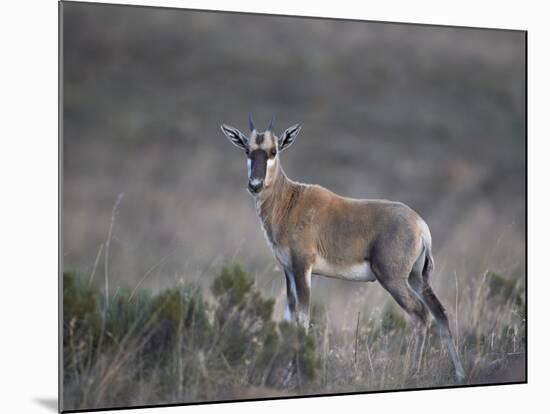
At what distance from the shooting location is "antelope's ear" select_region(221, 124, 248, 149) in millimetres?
10047

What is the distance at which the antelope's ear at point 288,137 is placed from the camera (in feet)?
33.5

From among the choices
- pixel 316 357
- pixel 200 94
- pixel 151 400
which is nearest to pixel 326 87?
pixel 200 94

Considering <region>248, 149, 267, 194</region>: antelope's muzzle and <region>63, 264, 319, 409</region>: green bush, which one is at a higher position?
<region>248, 149, 267, 194</region>: antelope's muzzle

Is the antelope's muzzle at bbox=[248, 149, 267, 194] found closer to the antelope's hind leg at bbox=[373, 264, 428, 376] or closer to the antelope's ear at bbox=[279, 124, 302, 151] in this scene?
the antelope's ear at bbox=[279, 124, 302, 151]

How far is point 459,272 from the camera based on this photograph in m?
10.9

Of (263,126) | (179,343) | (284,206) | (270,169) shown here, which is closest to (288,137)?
(263,126)

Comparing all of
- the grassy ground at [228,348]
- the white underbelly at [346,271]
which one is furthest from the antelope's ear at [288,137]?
the grassy ground at [228,348]

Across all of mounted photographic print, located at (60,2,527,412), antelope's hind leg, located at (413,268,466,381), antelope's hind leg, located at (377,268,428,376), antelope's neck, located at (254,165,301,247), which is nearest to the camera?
mounted photographic print, located at (60,2,527,412)

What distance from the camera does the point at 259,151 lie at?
10.1m

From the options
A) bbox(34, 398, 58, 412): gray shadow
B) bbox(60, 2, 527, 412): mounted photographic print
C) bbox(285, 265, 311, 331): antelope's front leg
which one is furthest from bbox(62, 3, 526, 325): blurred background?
bbox(34, 398, 58, 412): gray shadow

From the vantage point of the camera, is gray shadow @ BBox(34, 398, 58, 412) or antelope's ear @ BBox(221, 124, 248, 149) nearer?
gray shadow @ BBox(34, 398, 58, 412)

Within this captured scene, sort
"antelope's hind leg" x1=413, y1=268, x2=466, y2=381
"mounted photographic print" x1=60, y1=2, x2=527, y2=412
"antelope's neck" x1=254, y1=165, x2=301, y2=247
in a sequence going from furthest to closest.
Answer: "antelope's hind leg" x1=413, y1=268, x2=466, y2=381 < "antelope's neck" x1=254, y1=165, x2=301, y2=247 < "mounted photographic print" x1=60, y1=2, x2=527, y2=412

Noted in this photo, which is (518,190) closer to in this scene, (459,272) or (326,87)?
(459,272)

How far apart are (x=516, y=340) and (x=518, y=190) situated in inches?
60.5
